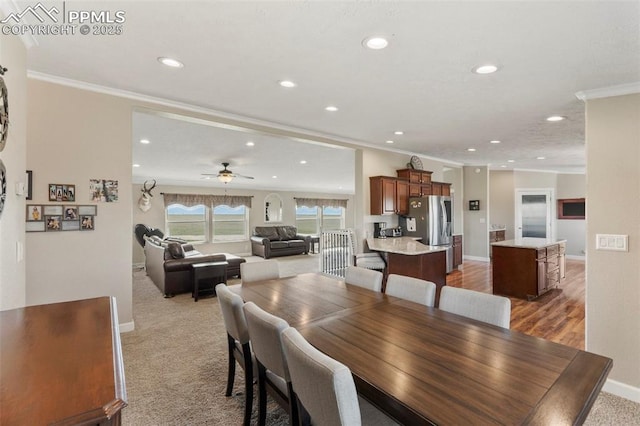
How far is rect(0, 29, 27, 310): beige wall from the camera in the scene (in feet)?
5.64

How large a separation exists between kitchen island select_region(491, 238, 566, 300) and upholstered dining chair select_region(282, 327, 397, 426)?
4848 mm

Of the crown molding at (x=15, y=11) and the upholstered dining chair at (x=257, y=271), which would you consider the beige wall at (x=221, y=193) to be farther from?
the crown molding at (x=15, y=11)

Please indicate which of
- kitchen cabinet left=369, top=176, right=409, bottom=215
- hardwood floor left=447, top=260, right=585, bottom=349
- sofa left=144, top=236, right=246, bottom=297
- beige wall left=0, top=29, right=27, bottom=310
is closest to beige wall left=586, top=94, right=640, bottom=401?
hardwood floor left=447, top=260, right=585, bottom=349

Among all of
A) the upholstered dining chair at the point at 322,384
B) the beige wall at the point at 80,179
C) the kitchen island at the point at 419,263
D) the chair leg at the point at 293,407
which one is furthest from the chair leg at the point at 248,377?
the kitchen island at the point at 419,263

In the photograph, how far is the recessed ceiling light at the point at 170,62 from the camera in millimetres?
2355

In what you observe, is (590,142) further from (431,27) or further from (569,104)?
(431,27)

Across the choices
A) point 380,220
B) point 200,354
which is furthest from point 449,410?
point 380,220

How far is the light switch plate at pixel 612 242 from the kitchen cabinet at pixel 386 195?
317cm

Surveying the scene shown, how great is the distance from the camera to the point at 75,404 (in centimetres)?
79

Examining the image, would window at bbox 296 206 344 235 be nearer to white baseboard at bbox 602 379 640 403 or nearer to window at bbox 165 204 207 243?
window at bbox 165 204 207 243

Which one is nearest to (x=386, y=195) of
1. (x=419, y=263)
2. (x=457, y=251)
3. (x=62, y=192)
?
(x=419, y=263)

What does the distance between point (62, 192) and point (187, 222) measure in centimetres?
703

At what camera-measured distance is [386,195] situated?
5551 mm

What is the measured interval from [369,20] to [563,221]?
997cm
